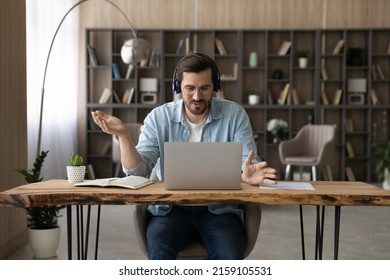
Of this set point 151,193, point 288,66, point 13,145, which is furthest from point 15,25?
point 288,66

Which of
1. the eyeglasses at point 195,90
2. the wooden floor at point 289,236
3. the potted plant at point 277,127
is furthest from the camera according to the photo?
the potted plant at point 277,127

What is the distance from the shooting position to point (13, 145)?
409 cm

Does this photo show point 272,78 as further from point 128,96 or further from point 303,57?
point 128,96

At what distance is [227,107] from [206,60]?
26 cm

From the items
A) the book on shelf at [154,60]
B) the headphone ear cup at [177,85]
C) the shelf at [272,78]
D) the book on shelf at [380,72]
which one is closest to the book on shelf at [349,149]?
the shelf at [272,78]

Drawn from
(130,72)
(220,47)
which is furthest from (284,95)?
(130,72)

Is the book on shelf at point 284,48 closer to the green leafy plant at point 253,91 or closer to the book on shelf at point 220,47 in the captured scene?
the green leafy plant at point 253,91

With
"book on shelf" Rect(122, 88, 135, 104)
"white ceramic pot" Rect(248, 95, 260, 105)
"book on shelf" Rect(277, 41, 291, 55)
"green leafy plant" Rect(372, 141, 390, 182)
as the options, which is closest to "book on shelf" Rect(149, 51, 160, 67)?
"book on shelf" Rect(122, 88, 135, 104)

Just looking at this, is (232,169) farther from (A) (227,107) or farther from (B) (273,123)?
(B) (273,123)

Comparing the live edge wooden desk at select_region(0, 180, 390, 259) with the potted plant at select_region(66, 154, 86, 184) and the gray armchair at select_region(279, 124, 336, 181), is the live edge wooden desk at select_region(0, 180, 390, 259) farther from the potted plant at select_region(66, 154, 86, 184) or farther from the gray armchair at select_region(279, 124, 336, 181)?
the gray armchair at select_region(279, 124, 336, 181)

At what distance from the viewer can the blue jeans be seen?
7.81ft

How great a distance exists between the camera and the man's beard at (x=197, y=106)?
2.64 meters

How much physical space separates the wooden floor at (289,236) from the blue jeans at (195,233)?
5.37 ft

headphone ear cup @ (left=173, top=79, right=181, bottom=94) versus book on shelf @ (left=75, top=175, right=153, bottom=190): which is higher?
headphone ear cup @ (left=173, top=79, right=181, bottom=94)
